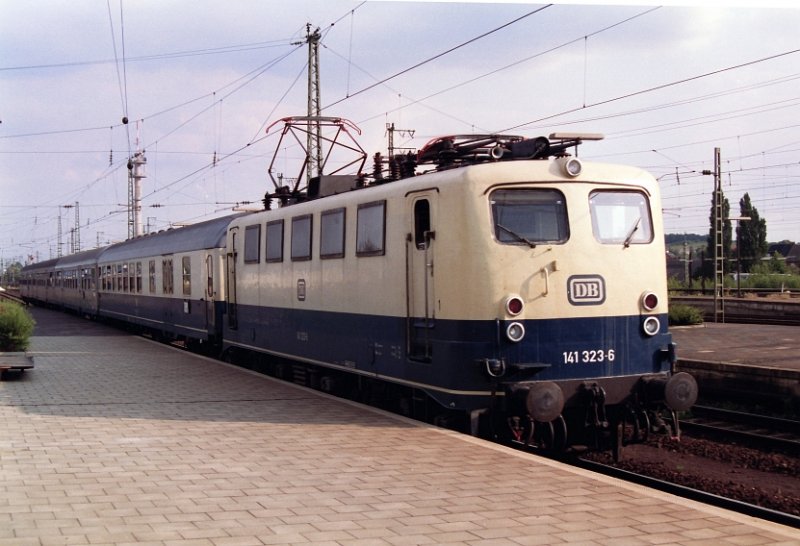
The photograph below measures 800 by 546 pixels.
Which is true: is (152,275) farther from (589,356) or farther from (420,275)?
(589,356)

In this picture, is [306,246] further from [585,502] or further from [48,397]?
[585,502]

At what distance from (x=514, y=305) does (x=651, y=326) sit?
174 cm

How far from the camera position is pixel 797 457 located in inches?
437

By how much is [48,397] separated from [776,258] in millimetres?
65286

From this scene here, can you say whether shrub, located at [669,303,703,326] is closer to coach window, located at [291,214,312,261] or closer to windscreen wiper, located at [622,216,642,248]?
coach window, located at [291,214,312,261]

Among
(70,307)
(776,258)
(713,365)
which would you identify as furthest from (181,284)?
(776,258)

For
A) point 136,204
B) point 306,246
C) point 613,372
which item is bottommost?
point 613,372

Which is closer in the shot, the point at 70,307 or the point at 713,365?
the point at 713,365

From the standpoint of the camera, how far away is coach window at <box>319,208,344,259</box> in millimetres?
12250

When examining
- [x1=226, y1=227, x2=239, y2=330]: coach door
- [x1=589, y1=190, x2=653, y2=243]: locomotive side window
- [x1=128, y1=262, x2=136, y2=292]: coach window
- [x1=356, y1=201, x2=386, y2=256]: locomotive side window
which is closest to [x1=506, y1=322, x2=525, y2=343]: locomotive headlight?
[x1=589, y1=190, x2=653, y2=243]: locomotive side window

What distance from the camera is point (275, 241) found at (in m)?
14.9

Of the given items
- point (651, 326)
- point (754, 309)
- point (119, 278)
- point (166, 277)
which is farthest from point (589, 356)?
point (754, 309)

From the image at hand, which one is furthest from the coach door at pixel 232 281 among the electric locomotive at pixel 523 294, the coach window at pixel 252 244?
the electric locomotive at pixel 523 294

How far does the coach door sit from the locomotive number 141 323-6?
9.19 meters
